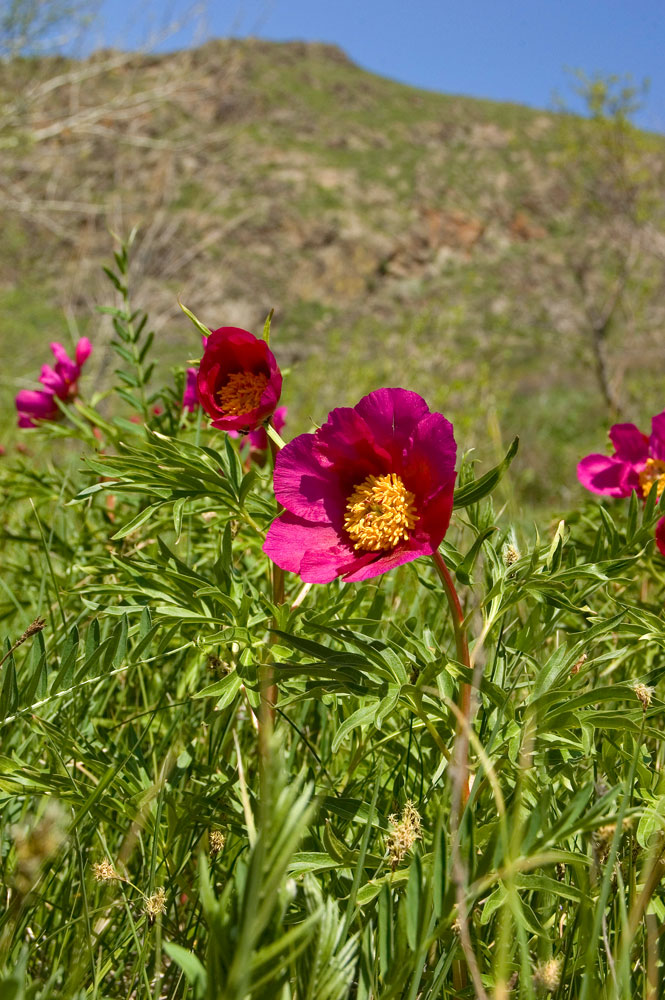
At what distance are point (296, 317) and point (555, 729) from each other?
22.1 meters

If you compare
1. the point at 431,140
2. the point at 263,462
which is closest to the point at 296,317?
the point at 431,140

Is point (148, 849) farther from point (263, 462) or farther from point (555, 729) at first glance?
point (263, 462)

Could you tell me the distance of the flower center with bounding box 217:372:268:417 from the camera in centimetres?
81

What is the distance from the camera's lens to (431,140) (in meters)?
29.7

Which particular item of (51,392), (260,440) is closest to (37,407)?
(51,392)

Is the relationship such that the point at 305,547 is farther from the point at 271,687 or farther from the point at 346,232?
the point at 346,232

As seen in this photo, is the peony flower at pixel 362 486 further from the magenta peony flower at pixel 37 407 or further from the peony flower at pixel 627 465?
the magenta peony flower at pixel 37 407

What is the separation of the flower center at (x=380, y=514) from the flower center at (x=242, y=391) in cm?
18

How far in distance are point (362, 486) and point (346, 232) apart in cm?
2547

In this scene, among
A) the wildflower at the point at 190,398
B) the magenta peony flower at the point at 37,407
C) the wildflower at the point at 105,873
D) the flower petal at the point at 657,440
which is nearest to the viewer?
the wildflower at the point at 105,873

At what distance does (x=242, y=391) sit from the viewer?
820 mm

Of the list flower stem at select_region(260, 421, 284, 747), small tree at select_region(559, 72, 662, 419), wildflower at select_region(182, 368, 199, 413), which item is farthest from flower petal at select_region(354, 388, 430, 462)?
small tree at select_region(559, 72, 662, 419)

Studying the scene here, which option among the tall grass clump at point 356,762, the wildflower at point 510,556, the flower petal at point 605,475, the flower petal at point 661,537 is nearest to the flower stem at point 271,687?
the tall grass clump at point 356,762

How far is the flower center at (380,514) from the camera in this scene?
660mm
